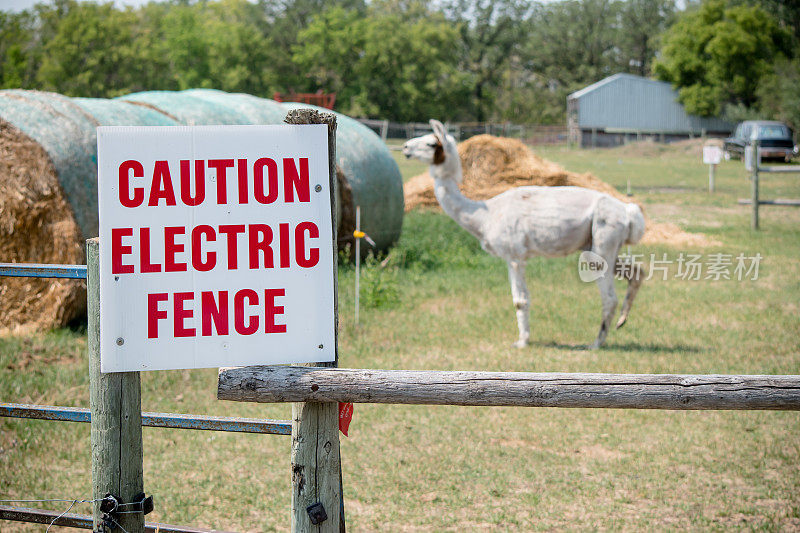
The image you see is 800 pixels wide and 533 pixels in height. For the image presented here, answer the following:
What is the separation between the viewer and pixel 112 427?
9.34 ft

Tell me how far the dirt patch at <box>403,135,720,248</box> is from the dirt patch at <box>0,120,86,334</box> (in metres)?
8.00

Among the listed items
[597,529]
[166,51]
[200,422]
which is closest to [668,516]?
[597,529]

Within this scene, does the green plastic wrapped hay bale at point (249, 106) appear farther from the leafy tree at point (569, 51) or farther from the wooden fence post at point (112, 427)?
the leafy tree at point (569, 51)

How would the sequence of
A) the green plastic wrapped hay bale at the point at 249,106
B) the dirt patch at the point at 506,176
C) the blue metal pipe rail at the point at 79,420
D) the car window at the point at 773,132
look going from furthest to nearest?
the car window at the point at 773,132
the dirt patch at the point at 506,176
the green plastic wrapped hay bale at the point at 249,106
the blue metal pipe rail at the point at 79,420

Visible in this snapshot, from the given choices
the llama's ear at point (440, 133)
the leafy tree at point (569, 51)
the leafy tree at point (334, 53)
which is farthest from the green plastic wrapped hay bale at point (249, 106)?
the leafy tree at point (569, 51)

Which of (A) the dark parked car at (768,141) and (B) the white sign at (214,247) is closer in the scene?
(B) the white sign at (214,247)

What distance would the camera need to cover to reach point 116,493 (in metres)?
2.88

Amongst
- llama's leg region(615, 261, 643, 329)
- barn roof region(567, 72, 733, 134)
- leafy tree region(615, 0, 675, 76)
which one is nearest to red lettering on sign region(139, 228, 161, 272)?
llama's leg region(615, 261, 643, 329)

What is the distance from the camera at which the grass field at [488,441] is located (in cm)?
470

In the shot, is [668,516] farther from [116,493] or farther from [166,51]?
[166,51]

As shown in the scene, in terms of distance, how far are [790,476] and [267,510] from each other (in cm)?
327

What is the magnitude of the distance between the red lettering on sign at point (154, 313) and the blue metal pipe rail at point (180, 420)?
0.57 m

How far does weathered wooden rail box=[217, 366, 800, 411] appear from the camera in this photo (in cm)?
279

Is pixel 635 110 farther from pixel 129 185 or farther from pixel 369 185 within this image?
pixel 129 185
